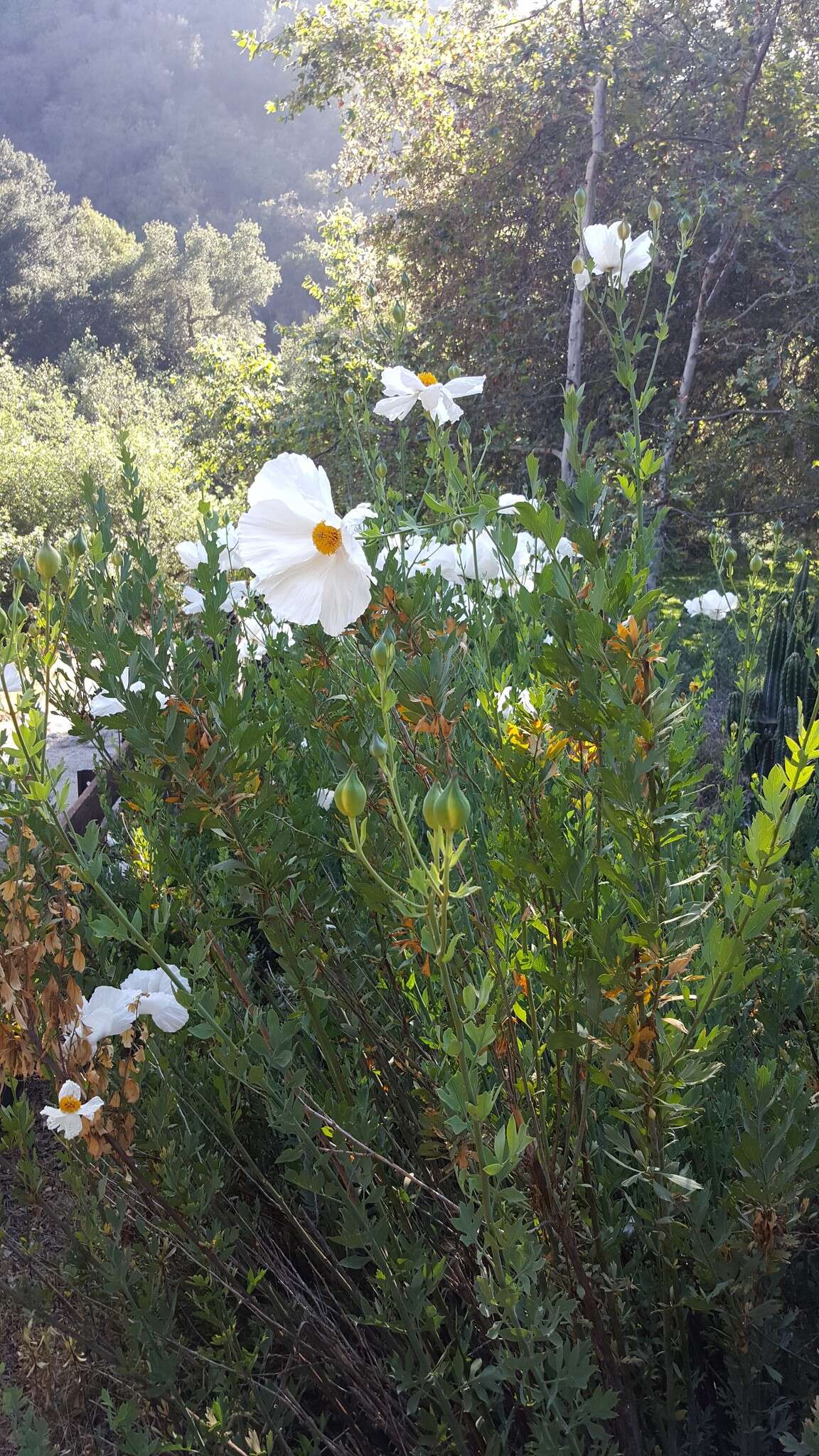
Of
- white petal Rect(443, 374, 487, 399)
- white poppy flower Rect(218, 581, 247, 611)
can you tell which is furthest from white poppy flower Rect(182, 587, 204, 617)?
white petal Rect(443, 374, 487, 399)

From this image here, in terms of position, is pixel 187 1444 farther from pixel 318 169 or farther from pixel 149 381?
pixel 318 169

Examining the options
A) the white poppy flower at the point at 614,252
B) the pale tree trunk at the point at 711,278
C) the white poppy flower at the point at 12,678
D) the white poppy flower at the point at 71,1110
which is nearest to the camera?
the white poppy flower at the point at 71,1110

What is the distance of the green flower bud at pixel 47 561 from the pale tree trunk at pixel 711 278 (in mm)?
4281

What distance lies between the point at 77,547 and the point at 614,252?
1.07m

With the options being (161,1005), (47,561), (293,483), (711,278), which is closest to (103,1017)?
(161,1005)

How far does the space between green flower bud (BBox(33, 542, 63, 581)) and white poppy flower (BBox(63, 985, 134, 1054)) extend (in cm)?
52

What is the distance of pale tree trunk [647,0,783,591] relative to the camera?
5262 mm

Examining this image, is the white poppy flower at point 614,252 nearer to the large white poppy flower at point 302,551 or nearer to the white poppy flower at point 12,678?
the large white poppy flower at point 302,551

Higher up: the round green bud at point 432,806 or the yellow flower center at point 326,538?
the yellow flower center at point 326,538

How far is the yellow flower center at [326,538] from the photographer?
107 centimetres

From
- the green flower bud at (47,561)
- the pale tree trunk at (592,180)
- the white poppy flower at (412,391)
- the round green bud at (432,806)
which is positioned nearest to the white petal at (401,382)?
the white poppy flower at (412,391)

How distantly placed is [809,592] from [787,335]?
8.58ft

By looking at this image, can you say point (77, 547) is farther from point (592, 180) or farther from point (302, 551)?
point (592, 180)

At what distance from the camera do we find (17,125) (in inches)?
1391
